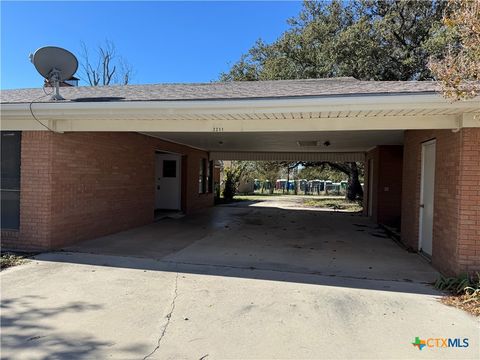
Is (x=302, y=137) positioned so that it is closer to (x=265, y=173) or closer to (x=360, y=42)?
(x=360, y=42)

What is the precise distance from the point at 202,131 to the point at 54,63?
3457 mm

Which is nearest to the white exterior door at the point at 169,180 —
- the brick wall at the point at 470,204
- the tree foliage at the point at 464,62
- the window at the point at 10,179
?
the window at the point at 10,179

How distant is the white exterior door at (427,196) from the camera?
7141 mm

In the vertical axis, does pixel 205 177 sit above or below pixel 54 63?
below

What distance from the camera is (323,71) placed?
19.4 metres

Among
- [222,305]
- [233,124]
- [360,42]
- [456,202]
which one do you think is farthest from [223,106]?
[360,42]

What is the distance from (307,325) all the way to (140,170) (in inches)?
324

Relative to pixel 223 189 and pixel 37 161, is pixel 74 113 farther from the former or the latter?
pixel 223 189

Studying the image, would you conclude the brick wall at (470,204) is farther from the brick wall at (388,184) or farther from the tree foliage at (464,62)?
the brick wall at (388,184)

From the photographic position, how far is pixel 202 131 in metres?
7.18

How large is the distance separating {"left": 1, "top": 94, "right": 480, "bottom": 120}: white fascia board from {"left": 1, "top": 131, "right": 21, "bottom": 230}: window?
20.9 inches

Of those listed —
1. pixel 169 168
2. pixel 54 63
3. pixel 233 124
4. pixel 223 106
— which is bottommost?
pixel 169 168

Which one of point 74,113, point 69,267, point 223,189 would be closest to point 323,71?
point 223,189

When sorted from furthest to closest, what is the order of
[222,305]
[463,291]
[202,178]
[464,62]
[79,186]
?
[202,178] → [79,186] → [463,291] → [222,305] → [464,62]
